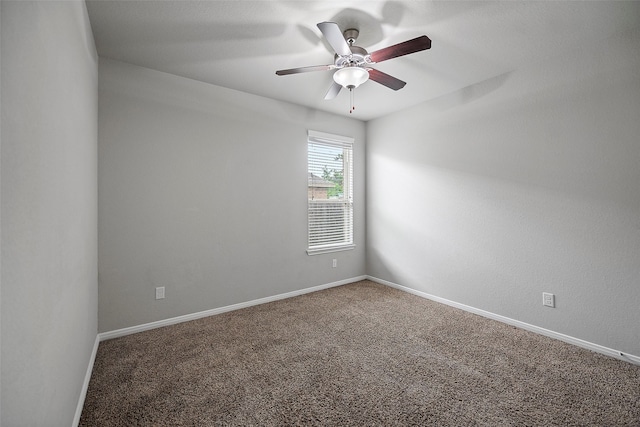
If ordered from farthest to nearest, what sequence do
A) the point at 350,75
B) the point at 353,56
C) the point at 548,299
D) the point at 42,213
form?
the point at 548,299
the point at 350,75
the point at 353,56
the point at 42,213

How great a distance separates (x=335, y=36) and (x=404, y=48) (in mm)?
489

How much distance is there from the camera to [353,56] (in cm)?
218

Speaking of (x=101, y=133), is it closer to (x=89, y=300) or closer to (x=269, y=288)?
(x=89, y=300)

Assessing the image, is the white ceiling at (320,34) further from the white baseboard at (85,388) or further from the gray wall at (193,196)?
the white baseboard at (85,388)

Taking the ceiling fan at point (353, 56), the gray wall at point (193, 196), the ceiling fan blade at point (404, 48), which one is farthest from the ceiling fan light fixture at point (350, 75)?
the gray wall at point (193, 196)

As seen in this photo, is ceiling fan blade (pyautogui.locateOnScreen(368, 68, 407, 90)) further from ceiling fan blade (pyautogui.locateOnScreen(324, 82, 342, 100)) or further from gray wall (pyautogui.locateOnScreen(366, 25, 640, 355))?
gray wall (pyautogui.locateOnScreen(366, 25, 640, 355))

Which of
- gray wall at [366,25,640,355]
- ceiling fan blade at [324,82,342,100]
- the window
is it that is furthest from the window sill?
ceiling fan blade at [324,82,342,100]

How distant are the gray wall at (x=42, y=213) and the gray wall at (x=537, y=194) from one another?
11.5ft

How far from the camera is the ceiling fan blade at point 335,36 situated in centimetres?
177

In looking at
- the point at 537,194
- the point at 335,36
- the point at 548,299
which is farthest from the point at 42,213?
the point at 548,299

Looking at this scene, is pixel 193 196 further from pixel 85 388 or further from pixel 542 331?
pixel 542 331

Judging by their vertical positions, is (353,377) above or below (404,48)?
below

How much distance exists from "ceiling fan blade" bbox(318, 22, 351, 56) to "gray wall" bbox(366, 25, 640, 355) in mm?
1939

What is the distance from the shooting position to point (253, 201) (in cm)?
349
